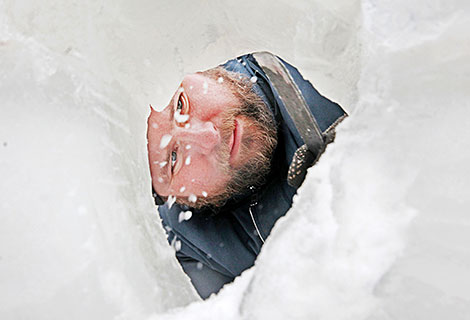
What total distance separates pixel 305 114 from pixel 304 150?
7 centimetres

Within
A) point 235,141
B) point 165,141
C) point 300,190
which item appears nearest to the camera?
point 300,190

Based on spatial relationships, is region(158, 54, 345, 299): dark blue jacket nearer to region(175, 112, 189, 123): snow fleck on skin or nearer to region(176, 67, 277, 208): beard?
region(176, 67, 277, 208): beard

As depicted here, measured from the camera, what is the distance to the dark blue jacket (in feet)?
3.36

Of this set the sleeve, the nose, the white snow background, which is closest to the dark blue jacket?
the sleeve

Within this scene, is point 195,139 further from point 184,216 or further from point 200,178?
point 184,216

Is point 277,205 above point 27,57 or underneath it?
underneath

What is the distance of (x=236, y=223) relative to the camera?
112 cm

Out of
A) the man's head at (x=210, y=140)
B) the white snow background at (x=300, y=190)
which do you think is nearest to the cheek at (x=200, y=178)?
the man's head at (x=210, y=140)

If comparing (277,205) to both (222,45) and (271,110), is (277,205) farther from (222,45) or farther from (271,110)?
(222,45)

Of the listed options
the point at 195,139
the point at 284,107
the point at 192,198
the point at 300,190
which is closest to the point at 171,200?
the point at 192,198

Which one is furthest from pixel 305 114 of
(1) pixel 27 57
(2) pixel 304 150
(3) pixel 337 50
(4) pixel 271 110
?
(1) pixel 27 57

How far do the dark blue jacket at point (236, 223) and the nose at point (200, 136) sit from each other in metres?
0.14

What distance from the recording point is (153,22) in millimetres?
593

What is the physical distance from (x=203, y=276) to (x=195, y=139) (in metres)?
0.32
